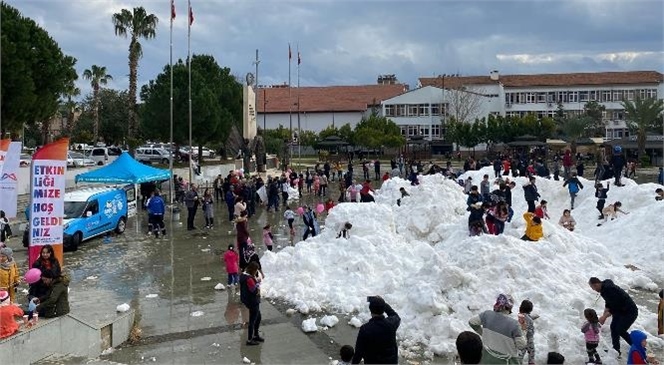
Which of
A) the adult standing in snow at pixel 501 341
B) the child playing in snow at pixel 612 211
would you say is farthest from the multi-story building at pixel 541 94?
the adult standing in snow at pixel 501 341

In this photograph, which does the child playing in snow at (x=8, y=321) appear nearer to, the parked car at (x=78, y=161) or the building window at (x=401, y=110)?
the parked car at (x=78, y=161)

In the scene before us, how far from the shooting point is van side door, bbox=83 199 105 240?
19.3 meters

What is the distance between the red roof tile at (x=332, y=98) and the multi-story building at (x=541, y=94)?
577cm

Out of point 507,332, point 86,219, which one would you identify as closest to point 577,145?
point 86,219

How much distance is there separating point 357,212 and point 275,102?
2683 inches

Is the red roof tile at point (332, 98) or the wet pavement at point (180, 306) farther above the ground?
the red roof tile at point (332, 98)

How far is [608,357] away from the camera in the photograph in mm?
9469

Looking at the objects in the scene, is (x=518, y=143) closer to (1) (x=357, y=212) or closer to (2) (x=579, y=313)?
(1) (x=357, y=212)

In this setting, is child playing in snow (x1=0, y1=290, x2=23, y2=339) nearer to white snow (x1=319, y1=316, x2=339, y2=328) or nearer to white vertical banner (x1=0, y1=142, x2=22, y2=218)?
white snow (x1=319, y1=316, x2=339, y2=328)

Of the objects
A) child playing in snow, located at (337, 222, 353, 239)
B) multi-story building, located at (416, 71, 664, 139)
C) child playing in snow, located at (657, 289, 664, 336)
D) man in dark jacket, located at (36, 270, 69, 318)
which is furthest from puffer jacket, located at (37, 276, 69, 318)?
multi-story building, located at (416, 71, 664, 139)

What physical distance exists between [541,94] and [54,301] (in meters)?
75.8

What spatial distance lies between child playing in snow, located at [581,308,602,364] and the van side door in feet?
49.4

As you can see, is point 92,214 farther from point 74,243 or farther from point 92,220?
point 74,243

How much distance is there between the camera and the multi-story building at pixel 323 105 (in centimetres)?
7956
